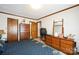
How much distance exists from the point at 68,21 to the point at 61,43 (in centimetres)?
40

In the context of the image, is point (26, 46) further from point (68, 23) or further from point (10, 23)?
point (68, 23)

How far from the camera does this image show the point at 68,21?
1.70 meters

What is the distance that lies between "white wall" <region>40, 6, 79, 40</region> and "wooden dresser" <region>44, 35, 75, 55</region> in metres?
0.13

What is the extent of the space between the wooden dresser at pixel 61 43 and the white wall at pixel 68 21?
128 millimetres

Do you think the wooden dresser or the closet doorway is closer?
the wooden dresser

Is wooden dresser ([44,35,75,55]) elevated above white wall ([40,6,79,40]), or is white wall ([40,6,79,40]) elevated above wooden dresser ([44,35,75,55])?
white wall ([40,6,79,40])

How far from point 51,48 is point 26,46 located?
45cm

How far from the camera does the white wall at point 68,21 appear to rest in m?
1.60

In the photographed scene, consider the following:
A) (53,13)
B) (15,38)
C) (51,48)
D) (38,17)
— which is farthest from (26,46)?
(53,13)

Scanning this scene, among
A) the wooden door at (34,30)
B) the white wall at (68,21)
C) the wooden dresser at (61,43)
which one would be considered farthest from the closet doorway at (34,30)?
the wooden dresser at (61,43)

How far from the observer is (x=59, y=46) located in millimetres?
1712

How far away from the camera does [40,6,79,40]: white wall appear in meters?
1.60

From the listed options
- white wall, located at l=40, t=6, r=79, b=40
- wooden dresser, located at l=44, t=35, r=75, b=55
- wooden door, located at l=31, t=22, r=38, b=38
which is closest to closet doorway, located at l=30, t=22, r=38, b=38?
wooden door, located at l=31, t=22, r=38, b=38

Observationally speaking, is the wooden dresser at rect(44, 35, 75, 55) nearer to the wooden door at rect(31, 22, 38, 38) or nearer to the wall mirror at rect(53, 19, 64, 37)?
the wall mirror at rect(53, 19, 64, 37)
